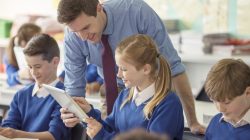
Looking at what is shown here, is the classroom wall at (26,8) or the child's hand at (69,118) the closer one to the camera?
the child's hand at (69,118)

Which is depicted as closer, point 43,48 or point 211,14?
point 43,48

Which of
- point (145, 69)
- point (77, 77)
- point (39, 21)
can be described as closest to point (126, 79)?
point (145, 69)

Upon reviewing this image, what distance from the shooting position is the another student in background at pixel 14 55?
10.5 feet

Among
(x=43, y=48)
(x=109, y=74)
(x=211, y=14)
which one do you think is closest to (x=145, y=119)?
(x=109, y=74)

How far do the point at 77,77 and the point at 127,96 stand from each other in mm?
350

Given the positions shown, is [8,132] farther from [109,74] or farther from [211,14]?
[211,14]

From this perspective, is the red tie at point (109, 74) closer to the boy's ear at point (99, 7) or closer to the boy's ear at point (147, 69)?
the boy's ear at point (99, 7)

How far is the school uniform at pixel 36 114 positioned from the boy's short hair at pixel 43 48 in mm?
131

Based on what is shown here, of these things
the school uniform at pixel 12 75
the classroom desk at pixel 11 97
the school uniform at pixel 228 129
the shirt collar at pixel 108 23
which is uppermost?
the shirt collar at pixel 108 23

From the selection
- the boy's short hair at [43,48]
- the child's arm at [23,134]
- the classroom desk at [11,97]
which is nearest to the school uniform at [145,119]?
the child's arm at [23,134]

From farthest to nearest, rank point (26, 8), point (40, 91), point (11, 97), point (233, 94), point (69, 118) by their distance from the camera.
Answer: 1. point (26, 8)
2. point (11, 97)
3. point (40, 91)
4. point (69, 118)
5. point (233, 94)

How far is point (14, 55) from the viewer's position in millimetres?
3377

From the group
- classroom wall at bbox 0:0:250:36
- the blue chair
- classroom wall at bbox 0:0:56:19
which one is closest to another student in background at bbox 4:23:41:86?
classroom wall at bbox 0:0:56:19

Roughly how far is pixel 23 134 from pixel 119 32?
57cm
